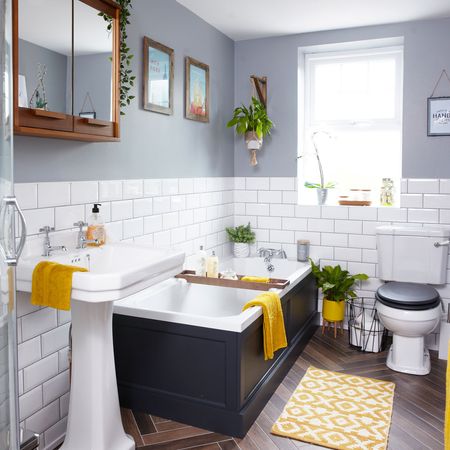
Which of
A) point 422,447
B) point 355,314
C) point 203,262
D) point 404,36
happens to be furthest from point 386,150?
point 422,447

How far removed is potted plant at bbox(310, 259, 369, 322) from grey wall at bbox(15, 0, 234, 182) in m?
1.32

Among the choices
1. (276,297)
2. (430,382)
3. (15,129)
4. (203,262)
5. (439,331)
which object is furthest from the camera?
(439,331)

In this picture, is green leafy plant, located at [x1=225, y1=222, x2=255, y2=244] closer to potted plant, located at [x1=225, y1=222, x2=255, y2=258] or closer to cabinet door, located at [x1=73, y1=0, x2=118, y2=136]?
potted plant, located at [x1=225, y1=222, x2=255, y2=258]

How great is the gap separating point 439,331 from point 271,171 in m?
2.02

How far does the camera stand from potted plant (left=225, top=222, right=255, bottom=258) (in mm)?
4758

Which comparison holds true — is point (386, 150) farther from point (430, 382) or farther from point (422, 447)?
point (422, 447)

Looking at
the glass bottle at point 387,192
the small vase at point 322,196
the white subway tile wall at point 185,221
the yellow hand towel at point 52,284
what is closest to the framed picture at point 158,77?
the white subway tile wall at point 185,221

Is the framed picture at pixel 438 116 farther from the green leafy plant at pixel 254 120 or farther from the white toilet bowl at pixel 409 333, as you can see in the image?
the white toilet bowl at pixel 409 333

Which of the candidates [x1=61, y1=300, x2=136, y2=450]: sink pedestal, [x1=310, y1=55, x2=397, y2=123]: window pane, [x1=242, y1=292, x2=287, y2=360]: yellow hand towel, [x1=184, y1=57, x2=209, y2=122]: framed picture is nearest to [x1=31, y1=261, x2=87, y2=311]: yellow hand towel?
[x1=61, y1=300, x2=136, y2=450]: sink pedestal

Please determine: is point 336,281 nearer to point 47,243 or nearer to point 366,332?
point 366,332

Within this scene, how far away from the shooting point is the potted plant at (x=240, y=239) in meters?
4.76

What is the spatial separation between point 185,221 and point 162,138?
708 millimetres

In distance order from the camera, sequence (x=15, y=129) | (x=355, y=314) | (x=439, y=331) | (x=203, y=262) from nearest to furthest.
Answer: (x=15, y=129)
(x=203, y=262)
(x=439, y=331)
(x=355, y=314)

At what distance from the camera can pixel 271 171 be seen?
4.80 meters
